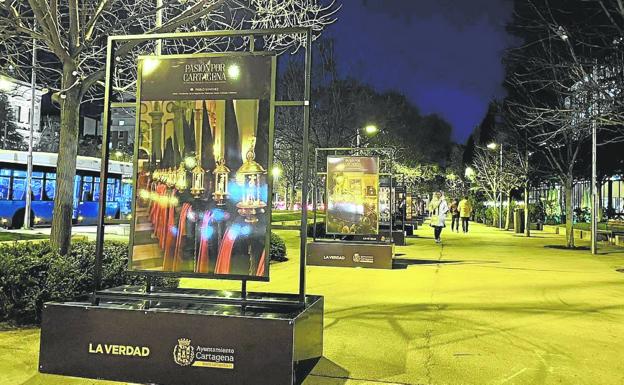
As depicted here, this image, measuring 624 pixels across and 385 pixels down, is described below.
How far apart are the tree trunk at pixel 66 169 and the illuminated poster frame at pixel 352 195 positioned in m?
8.07

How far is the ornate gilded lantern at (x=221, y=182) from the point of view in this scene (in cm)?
489

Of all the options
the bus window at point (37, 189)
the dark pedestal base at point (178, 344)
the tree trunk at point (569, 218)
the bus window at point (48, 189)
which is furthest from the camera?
the bus window at point (48, 189)

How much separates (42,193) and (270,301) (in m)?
22.4

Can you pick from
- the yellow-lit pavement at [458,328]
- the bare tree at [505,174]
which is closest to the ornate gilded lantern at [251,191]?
the yellow-lit pavement at [458,328]

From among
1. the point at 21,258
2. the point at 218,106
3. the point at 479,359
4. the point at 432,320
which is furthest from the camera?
the point at 432,320

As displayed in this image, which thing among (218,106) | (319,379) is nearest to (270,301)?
(319,379)

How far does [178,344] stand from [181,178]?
1.50m

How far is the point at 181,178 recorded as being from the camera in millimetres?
5031

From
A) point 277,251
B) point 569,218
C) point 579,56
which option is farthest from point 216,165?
point 569,218

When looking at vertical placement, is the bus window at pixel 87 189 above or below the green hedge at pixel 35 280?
above

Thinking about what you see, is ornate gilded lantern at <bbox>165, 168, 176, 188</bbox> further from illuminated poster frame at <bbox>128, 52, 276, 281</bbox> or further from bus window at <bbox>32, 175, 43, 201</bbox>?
bus window at <bbox>32, 175, 43, 201</bbox>

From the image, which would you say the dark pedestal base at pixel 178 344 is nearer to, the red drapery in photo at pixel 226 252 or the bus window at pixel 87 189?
the red drapery in photo at pixel 226 252

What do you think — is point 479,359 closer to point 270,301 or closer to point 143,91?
point 270,301

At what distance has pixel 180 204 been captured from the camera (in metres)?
5.04
